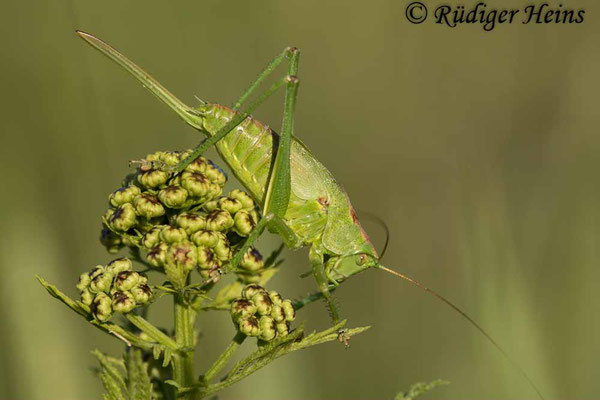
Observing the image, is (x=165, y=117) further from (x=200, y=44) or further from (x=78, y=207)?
(x=78, y=207)

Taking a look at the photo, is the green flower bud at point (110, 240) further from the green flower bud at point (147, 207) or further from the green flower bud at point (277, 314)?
the green flower bud at point (277, 314)

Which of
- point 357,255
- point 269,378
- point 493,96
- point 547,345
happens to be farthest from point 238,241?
point 493,96

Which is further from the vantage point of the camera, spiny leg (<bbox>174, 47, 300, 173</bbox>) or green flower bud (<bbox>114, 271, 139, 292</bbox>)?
spiny leg (<bbox>174, 47, 300, 173</bbox>)

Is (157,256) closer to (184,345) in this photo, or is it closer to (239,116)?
(184,345)

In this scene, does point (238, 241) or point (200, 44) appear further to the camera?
point (200, 44)

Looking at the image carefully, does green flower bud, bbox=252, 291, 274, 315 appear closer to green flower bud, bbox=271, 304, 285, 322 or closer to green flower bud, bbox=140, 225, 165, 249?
green flower bud, bbox=271, 304, 285, 322

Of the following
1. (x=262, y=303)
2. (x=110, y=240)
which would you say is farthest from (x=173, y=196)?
(x=262, y=303)
